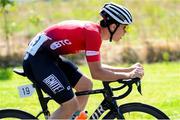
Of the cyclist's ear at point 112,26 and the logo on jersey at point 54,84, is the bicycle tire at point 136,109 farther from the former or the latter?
the cyclist's ear at point 112,26

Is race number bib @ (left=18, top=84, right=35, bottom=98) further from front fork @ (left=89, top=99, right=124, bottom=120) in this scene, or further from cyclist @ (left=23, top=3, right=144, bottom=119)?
front fork @ (left=89, top=99, right=124, bottom=120)

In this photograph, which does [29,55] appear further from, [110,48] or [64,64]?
[110,48]

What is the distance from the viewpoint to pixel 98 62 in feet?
19.5

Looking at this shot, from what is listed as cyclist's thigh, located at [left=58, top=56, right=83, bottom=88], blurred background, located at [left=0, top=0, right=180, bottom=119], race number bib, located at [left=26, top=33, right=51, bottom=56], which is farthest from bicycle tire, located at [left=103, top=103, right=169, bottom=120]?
blurred background, located at [left=0, top=0, right=180, bottom=119]

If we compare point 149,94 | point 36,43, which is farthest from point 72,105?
point 149,94

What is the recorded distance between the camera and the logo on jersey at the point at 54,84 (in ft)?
19.5

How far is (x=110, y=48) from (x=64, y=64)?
33.2 ft

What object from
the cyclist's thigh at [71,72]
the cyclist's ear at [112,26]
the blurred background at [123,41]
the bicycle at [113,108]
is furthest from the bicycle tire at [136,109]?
the blurred background at [123,41]

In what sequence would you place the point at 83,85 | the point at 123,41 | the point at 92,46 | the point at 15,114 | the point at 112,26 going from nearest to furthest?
1. the point at 92,46
2. the point at 15,114
3. the point at 112,26
4. the point at 83,85
5. the point at 123,41

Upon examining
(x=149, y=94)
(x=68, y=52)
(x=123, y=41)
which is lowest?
(x=123, y=41)

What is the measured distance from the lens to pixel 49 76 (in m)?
5.96

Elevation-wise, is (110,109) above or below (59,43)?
below

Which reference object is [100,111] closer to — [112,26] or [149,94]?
[112,26]

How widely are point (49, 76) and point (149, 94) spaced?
217 inches
